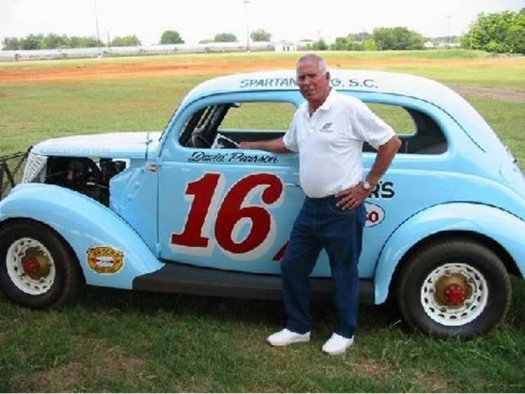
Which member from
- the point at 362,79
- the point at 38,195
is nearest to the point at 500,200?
the point at 362,79

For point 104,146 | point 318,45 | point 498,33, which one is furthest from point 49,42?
point 104,146

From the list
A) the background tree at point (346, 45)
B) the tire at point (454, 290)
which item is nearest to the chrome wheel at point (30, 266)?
the tire at point (454, 290)

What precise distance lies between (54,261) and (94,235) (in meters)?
0.40

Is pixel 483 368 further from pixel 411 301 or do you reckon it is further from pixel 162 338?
pixel 162 338

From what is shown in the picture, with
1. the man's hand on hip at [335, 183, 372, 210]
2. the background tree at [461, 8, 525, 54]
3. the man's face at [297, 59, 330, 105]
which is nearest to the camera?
the man's face at [297, 59, 330, 105]

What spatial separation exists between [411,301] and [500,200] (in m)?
0.85

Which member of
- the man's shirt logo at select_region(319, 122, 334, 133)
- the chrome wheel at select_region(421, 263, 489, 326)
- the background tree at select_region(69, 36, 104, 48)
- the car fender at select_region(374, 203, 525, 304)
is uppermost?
the background tree at select_region(69, 36, 104, 48)

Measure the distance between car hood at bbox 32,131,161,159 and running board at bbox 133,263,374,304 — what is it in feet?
2.82

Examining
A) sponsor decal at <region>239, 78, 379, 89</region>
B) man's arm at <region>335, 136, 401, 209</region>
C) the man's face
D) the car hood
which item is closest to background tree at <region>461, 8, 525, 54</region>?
the car hood

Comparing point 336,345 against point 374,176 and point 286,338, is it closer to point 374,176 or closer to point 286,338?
point 286,338

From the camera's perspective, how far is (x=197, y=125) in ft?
16.1

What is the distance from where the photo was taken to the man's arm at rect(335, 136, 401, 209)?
390 centimetres

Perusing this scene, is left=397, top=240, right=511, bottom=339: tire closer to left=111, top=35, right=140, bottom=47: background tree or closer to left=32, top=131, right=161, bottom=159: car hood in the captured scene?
left=32, top=131, right=161, bottom=159: car hood

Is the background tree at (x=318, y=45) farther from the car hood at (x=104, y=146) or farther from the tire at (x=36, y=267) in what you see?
the tire at (x=36, y=267)
